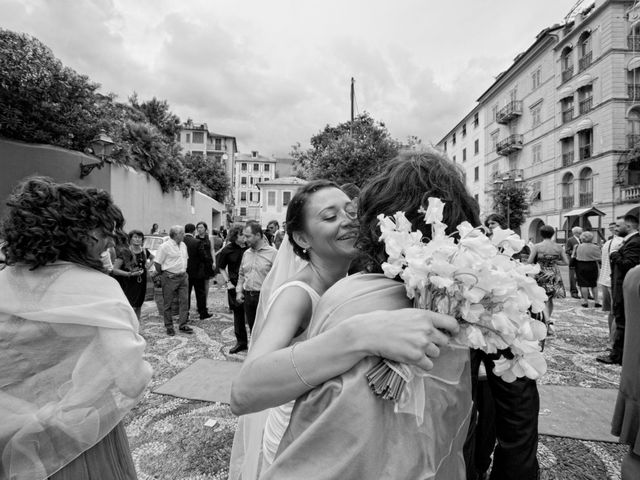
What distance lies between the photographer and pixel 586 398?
4.00 metres

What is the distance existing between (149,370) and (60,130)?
11.0 meters

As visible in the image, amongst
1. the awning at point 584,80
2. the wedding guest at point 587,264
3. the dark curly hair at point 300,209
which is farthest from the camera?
the awning at point 584,80

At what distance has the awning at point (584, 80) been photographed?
2364 centimetres

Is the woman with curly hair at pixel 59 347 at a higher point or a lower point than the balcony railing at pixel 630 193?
lower

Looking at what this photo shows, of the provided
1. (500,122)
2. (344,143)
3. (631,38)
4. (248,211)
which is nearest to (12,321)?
(344,143)

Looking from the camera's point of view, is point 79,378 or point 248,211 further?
point 248,211

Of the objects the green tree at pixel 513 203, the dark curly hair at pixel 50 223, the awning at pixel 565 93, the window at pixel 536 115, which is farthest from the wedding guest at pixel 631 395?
the window at pixel 536 115

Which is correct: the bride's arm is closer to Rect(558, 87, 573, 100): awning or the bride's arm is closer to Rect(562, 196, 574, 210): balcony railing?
Rect(562, 196, 574, 210): balcony railing

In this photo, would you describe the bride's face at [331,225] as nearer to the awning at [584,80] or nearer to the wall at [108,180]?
the wall at [108,180]

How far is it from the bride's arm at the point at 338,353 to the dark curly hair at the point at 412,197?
10.1 inches

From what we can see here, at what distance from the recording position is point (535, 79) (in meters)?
29.1

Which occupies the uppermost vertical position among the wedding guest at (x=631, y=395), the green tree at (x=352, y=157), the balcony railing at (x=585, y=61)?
the balcony railing at (x=585, y=61)

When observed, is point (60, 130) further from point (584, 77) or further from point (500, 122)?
point (500, 122)

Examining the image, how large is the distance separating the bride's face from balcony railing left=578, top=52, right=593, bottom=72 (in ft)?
101
